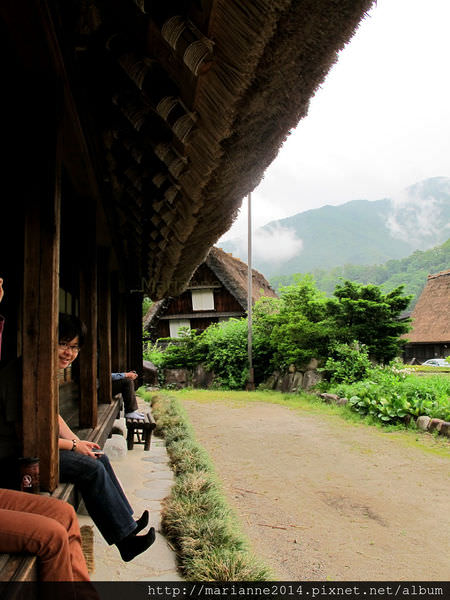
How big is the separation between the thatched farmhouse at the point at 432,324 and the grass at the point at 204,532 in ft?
61.8

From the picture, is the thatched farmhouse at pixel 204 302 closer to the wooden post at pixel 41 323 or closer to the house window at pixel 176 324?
the house window at pixel 176 324

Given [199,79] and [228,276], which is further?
[228,276]

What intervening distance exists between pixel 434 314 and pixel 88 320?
2127 centimetres

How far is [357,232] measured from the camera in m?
162

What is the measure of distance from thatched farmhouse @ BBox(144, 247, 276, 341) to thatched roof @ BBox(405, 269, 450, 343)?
302 inches

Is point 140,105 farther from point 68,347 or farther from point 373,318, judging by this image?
point 373,318

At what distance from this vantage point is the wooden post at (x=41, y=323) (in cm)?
186

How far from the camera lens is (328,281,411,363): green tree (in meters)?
11.6

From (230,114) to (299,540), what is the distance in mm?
3069

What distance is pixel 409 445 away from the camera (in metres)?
6.57

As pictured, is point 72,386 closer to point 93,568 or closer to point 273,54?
point 93,568

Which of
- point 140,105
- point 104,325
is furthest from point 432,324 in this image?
point 140,105

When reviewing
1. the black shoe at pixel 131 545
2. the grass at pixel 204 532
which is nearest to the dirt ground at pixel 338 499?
the grass at pixel 204 532

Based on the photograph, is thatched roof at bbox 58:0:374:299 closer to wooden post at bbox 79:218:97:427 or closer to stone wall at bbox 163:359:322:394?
wooden post at bbox 79:218:97:427
